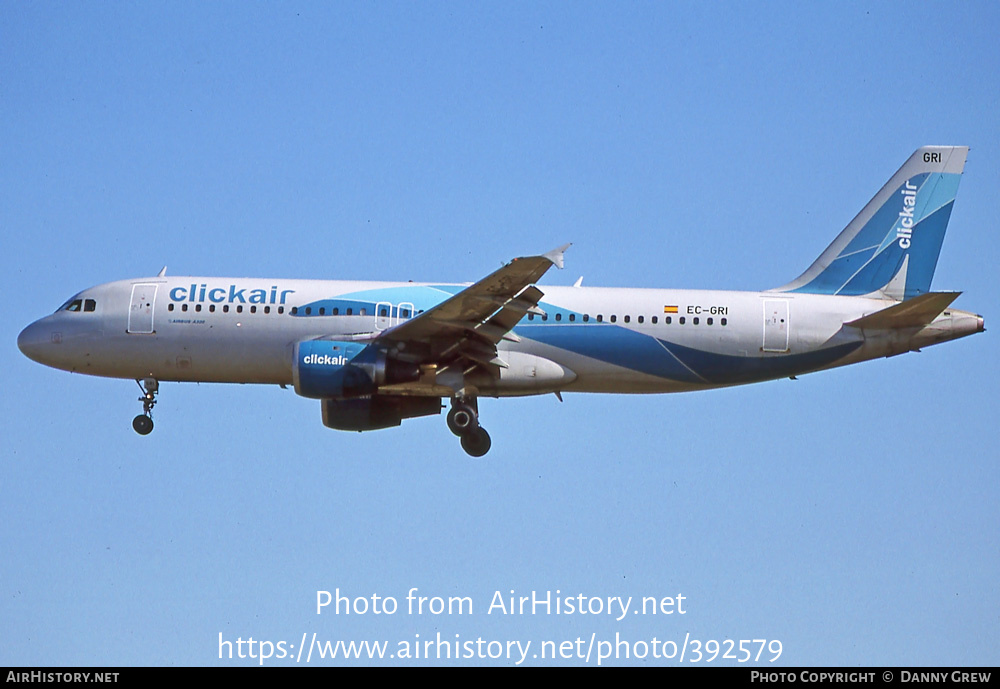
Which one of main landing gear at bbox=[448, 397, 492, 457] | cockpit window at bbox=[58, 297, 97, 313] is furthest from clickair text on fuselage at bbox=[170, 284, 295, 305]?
main landing gear at bbox=[448, 397, 492, 457]

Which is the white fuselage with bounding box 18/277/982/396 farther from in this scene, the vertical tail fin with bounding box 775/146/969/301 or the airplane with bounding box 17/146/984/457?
the vertical tail fin with bounding box 775/146/969/301

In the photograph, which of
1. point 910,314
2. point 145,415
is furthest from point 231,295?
point 910,314

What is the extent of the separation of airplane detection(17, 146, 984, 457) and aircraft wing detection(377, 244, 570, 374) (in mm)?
57

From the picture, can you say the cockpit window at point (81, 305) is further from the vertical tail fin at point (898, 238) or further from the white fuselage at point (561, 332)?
the vertical tail fin at point (898, 238)

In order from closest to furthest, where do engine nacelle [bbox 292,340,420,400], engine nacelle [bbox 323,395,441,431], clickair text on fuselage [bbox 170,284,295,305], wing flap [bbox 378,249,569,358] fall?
wing flap [bbox 378,249,569,358], engine nacelle [bbox 292,340,420,400], clickair text on fuselage [bbox 170,284,295,305], engine nacelle [bbox 323,395,441,431]

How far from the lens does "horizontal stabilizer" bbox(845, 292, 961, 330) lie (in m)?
32.2

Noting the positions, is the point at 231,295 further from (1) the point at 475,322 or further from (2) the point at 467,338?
(1) the point at 475,322

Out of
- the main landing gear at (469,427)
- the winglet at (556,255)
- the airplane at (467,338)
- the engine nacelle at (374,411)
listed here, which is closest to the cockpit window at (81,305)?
the airplane at (467,338)

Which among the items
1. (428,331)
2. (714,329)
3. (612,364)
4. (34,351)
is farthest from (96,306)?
(714,329)

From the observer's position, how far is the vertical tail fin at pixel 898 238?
35875mm

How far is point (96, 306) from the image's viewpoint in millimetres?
35375

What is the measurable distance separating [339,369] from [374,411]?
292 cm

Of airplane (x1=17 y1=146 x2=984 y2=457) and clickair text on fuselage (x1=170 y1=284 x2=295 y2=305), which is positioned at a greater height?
clickair text on fuselage (x1=170 y1=284 x2=295 y2=305)
